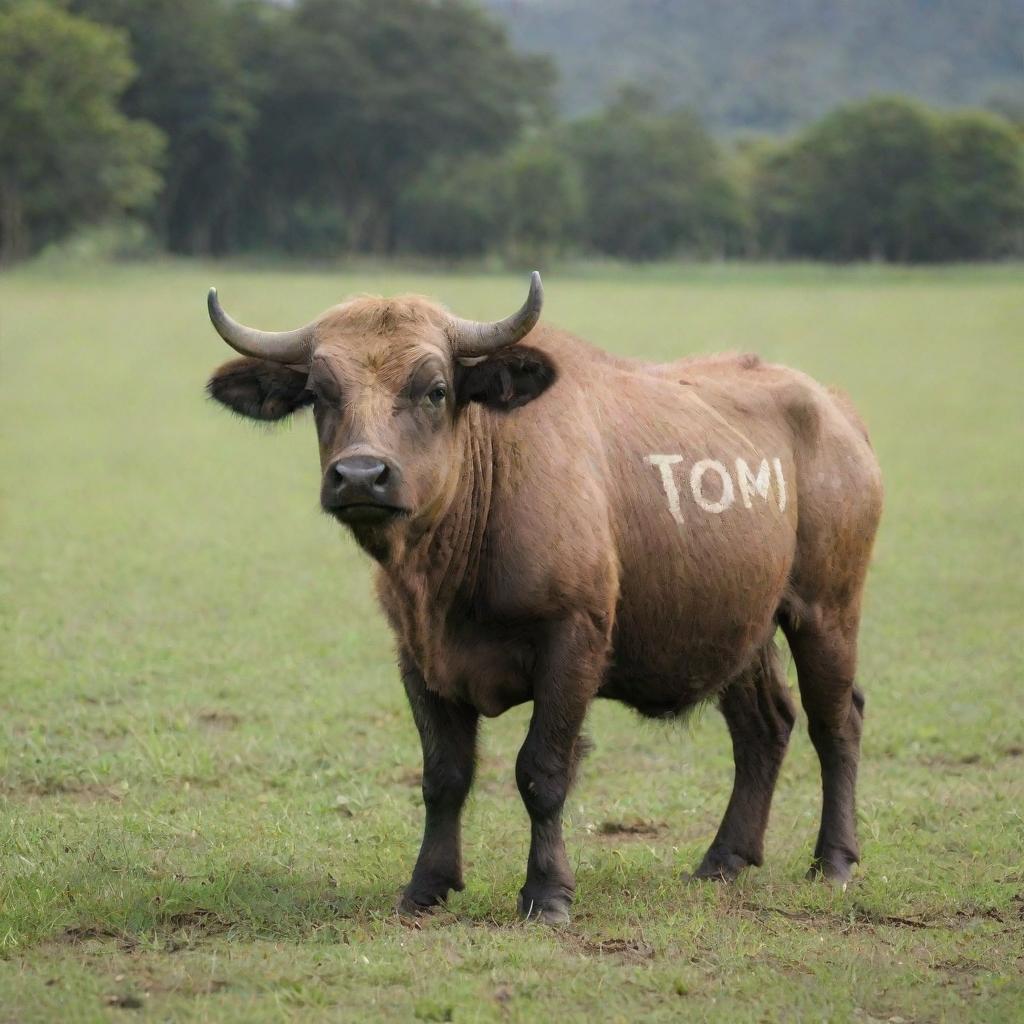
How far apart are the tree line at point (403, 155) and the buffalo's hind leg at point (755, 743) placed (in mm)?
69570

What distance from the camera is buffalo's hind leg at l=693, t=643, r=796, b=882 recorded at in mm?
7992

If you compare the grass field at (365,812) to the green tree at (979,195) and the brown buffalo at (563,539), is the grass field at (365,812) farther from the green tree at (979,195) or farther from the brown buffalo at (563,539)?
the green tree at (979,195)

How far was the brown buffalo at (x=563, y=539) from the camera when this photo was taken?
6.62 meters

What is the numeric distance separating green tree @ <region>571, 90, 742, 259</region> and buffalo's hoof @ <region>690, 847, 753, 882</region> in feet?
351

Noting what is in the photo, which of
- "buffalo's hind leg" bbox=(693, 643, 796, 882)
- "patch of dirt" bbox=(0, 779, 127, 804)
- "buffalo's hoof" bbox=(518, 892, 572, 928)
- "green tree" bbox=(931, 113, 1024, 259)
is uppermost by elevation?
"green tree" bbox=(931, 113, 1024, 259)

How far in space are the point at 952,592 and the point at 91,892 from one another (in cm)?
1082

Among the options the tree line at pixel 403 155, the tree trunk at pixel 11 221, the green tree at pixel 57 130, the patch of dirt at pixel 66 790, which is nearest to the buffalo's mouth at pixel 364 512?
the patch of dirt at pixel 66 790

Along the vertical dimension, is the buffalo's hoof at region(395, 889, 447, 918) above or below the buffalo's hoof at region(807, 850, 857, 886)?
below

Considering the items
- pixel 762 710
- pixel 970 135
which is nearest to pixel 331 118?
pixel 970 135

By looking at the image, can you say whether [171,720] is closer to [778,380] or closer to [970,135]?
[778,380]

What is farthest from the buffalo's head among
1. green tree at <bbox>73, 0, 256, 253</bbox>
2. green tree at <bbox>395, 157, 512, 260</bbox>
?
green tree at <bbox>395, 157, 512, 260</bbox>

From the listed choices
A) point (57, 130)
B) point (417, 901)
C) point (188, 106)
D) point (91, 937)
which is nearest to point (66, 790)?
point (91, 937)

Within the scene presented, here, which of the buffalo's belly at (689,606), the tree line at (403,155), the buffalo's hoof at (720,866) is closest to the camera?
the buffalo's belly at (689,606)

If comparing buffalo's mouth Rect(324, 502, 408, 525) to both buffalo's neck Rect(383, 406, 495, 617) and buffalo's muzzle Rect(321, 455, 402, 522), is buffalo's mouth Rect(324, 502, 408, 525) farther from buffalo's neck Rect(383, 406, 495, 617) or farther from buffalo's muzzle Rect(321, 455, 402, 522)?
buffalo's neck Rect(383, 406, 495, 617)
